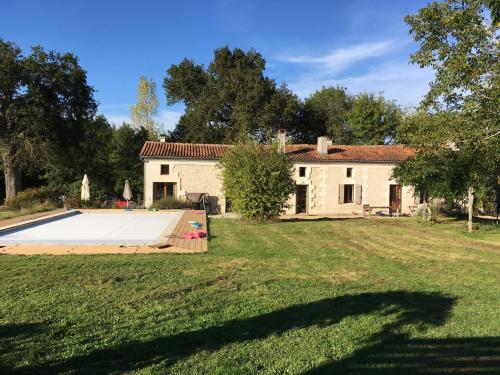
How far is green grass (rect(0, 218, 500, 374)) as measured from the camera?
3.44 meters

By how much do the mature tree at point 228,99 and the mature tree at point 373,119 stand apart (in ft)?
22.2

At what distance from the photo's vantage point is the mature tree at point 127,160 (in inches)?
1267

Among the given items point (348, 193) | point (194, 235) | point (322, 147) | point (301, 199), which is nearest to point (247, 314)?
point (194, 235)

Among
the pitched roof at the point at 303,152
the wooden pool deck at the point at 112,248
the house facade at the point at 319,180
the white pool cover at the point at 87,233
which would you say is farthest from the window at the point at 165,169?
the wooden pool deck at the point at 112,248

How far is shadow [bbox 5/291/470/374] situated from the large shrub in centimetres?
1086

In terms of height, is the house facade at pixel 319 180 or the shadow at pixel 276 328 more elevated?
the house facade at pixel 319 180

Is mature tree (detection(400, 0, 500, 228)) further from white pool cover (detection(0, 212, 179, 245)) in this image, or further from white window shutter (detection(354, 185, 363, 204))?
Result: white window shutter (detection(354, 185, 363, 204))

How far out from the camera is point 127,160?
33.4 m

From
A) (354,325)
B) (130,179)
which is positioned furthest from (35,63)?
(354,325)

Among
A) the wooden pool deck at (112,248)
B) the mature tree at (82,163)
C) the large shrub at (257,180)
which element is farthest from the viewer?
the mature tree at (82,163)

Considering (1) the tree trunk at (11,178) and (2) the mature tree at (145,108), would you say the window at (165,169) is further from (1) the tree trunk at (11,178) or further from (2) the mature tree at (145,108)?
(2) the mature tree at (145,108)

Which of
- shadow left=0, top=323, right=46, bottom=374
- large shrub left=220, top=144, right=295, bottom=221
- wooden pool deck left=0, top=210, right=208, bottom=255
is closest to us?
shadow left=0, top=323, right=46, bottom=374

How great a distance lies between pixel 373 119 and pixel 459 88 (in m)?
32.2

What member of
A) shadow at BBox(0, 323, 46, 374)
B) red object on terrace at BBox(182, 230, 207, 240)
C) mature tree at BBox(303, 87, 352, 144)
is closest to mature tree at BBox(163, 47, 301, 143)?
mature tree at BBox(303, 87, 352, 144)
